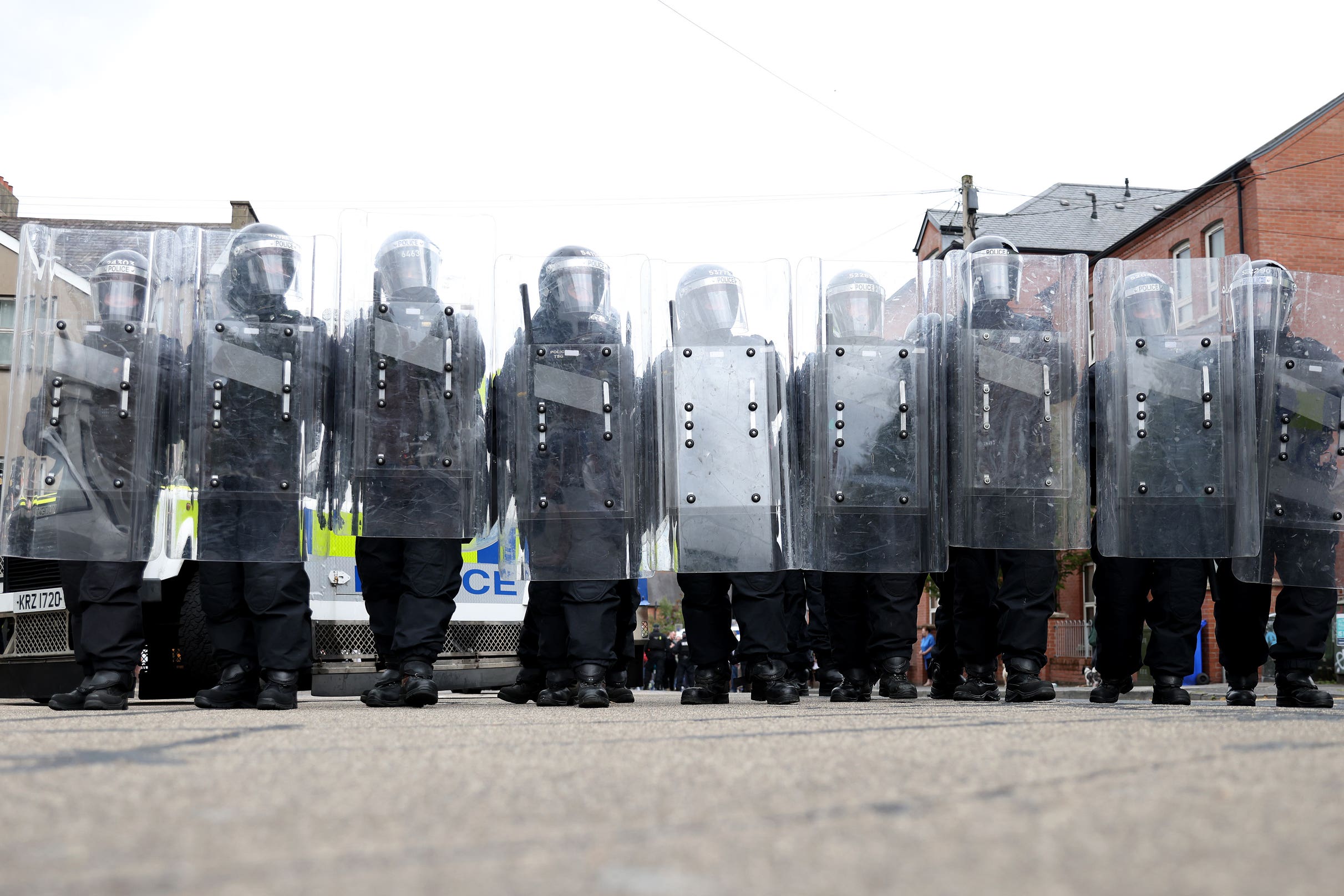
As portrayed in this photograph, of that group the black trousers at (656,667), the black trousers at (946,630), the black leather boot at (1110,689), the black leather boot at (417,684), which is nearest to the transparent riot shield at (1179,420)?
the black leather boot at (1110,689)

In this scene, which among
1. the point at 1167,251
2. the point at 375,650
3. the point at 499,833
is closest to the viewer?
the point at 499,833

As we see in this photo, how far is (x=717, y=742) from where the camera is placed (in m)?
3.58

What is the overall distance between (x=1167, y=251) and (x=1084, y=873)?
30250 mm

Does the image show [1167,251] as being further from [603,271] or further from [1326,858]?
[1326,858]

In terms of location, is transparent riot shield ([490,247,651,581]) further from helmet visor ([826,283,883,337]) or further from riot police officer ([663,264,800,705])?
helmet visor ([826,283,883,337])

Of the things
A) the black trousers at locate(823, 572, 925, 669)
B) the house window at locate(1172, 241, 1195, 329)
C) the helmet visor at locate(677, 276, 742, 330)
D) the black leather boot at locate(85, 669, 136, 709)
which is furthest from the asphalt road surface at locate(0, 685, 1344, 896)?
the black trousers at locate(823, 572, 925, 669)

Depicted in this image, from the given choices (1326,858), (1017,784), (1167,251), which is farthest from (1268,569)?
(1167,251)

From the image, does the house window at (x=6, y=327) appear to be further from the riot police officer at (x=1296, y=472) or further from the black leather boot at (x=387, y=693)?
the riot police officer at (x=1296, y=472)

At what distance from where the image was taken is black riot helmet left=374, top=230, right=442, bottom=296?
6.25 metres

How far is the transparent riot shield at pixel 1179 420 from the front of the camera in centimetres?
657

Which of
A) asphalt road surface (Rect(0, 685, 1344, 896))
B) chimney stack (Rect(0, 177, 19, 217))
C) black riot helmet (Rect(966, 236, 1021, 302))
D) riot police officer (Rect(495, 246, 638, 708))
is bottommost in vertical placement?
asphalt road surface (Rect(0, 685, 1344, 896))

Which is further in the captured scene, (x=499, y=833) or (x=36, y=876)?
(x=499, y=833)

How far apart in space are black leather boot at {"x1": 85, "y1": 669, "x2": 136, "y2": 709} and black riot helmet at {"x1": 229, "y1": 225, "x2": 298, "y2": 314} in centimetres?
169

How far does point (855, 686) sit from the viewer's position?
7.78 m
